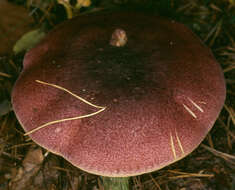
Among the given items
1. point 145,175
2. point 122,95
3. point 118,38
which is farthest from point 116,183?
point 118,38

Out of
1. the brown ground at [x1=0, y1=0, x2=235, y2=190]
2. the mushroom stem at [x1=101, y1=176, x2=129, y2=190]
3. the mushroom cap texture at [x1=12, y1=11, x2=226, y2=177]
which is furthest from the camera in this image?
the brown ground at [x1=0, y1=0, x2=235, y2=190]

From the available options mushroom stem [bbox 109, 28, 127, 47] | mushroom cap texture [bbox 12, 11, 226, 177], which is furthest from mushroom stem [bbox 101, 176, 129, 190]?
mushroom stem [bbox 109, 28, 127, 47]

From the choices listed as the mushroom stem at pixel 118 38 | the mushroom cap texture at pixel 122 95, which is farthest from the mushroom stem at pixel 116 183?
the mushroom stem at pixel 118 38

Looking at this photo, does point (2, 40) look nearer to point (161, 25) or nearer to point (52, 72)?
point (52, 72)

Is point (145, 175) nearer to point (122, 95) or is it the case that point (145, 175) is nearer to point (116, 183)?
point (116, 183)

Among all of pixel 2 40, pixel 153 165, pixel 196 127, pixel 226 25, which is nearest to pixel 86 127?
pixel 153 165

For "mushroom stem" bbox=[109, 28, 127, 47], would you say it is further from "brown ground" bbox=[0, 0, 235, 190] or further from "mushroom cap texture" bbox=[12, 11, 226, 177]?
"brown ground" bbox=[0, 0, 235, 190]
